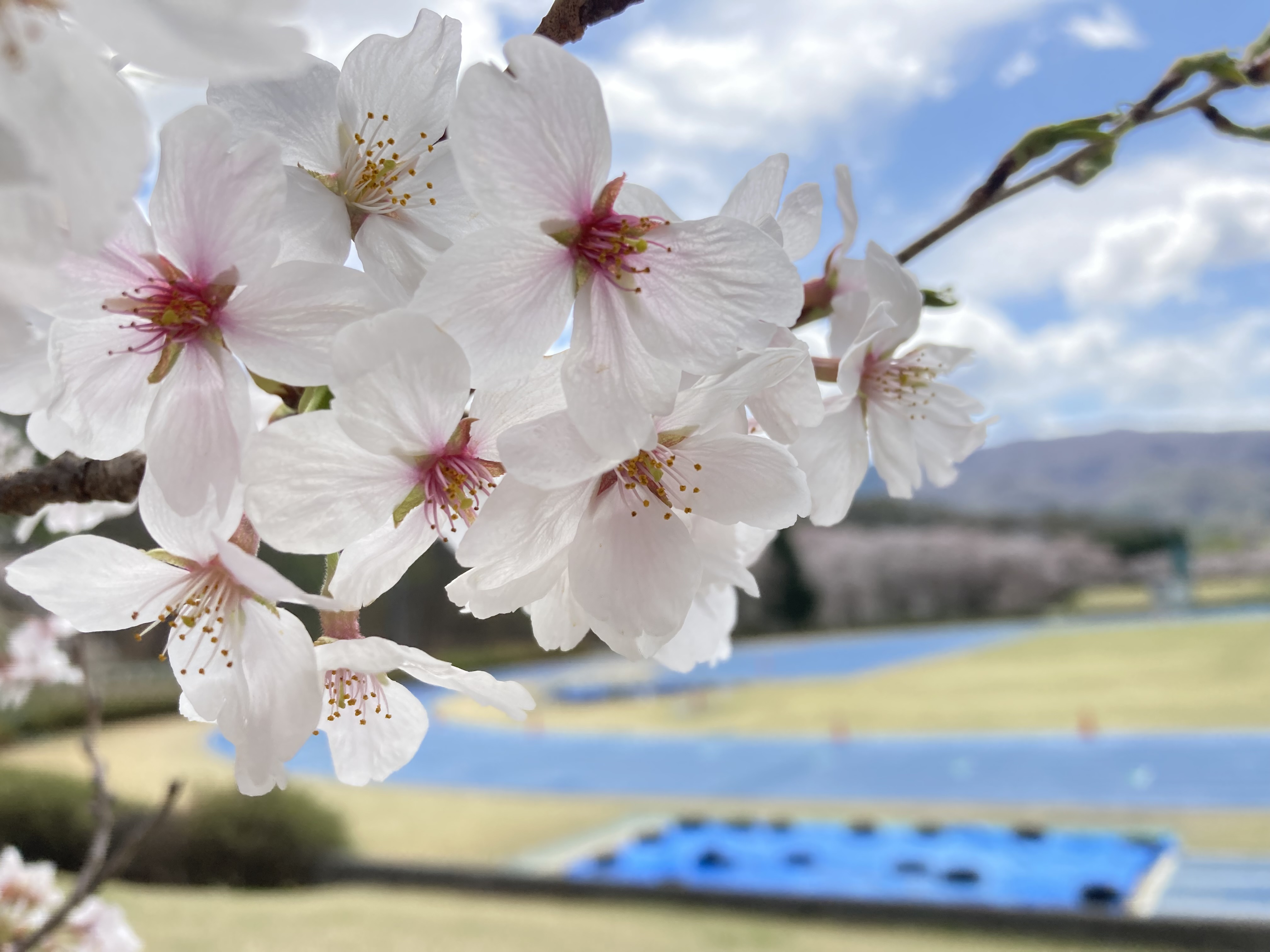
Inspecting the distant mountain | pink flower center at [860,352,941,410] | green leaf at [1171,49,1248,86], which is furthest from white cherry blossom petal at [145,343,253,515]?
the distant mountain

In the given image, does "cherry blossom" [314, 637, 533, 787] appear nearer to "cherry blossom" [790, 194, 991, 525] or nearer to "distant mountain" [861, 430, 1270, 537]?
"cherry blossom" [790, 194, 991, 525]

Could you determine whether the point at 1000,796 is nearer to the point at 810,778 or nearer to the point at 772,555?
the point at 810,778

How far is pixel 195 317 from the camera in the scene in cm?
21

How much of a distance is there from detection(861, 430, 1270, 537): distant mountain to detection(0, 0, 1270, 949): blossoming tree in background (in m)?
17.4

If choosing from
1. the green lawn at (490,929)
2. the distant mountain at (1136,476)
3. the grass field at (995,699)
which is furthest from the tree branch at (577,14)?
the distant mountain at (1136,476)

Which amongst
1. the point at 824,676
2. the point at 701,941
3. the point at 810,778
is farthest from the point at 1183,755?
the point at 701,941

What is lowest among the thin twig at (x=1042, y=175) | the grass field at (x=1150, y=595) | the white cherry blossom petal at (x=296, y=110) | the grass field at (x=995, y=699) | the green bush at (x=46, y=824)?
the green bush at (x=46, y=824)

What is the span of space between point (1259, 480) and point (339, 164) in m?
27.9

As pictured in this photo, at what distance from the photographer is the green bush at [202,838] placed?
5.51 metres

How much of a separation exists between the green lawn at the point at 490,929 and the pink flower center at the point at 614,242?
13.3ft

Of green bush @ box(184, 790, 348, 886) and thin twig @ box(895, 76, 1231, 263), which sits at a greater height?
thin twig @ box(895, 76, 1231, 263)

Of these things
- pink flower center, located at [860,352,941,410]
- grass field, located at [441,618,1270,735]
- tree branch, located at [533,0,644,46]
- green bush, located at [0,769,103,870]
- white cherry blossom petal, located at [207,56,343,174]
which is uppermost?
grass field, located at [441,618,1270,735]

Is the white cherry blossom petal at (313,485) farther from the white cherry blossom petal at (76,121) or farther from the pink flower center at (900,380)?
the pink flower center at (900,380)

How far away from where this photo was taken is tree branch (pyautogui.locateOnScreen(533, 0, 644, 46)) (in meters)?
0.24
